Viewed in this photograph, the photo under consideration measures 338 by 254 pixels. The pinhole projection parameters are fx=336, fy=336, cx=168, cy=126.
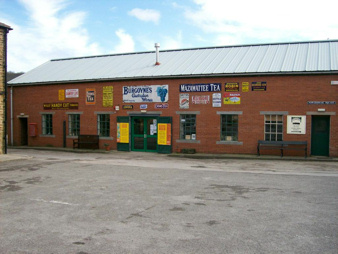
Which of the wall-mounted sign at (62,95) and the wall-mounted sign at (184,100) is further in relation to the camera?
the wall-mounted sign at (62,95)

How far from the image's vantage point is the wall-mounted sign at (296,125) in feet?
59.0

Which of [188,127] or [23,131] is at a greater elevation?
[188,127]

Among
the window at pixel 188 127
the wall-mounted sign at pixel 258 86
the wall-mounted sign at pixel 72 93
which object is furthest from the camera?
the wall-mounted sign at pixel 72 93

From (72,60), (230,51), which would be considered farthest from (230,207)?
(72,60)

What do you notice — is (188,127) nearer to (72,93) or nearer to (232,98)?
(232,98)

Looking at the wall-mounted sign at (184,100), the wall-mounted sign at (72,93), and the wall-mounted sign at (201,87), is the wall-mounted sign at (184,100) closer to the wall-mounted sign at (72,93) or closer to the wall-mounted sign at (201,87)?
the wall-mounted sign at (201,87)

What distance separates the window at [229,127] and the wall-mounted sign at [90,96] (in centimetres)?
899

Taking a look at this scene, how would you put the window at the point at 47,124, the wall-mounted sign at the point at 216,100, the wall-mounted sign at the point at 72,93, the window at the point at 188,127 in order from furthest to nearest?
the window at the point at 47,124, the wall-mounted sign at the point at 72,93, the window at the point at 188,127, the wall-mounted sign at the point at 216,100

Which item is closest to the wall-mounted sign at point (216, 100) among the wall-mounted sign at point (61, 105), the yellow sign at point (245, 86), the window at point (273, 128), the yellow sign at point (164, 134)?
the yellow sign at point (245, 86)

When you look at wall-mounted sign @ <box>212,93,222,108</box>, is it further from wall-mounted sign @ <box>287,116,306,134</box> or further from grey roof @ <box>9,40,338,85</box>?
wall-mounted sign @ <box>287,116,306,134</box>

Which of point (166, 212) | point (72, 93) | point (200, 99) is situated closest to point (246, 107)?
point (200, 99)

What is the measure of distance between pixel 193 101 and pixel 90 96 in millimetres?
7498

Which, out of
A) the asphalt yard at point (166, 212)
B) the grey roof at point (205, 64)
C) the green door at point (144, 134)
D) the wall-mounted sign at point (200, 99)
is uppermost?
the grey roof at point (205, 64)

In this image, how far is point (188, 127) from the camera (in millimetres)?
20344
